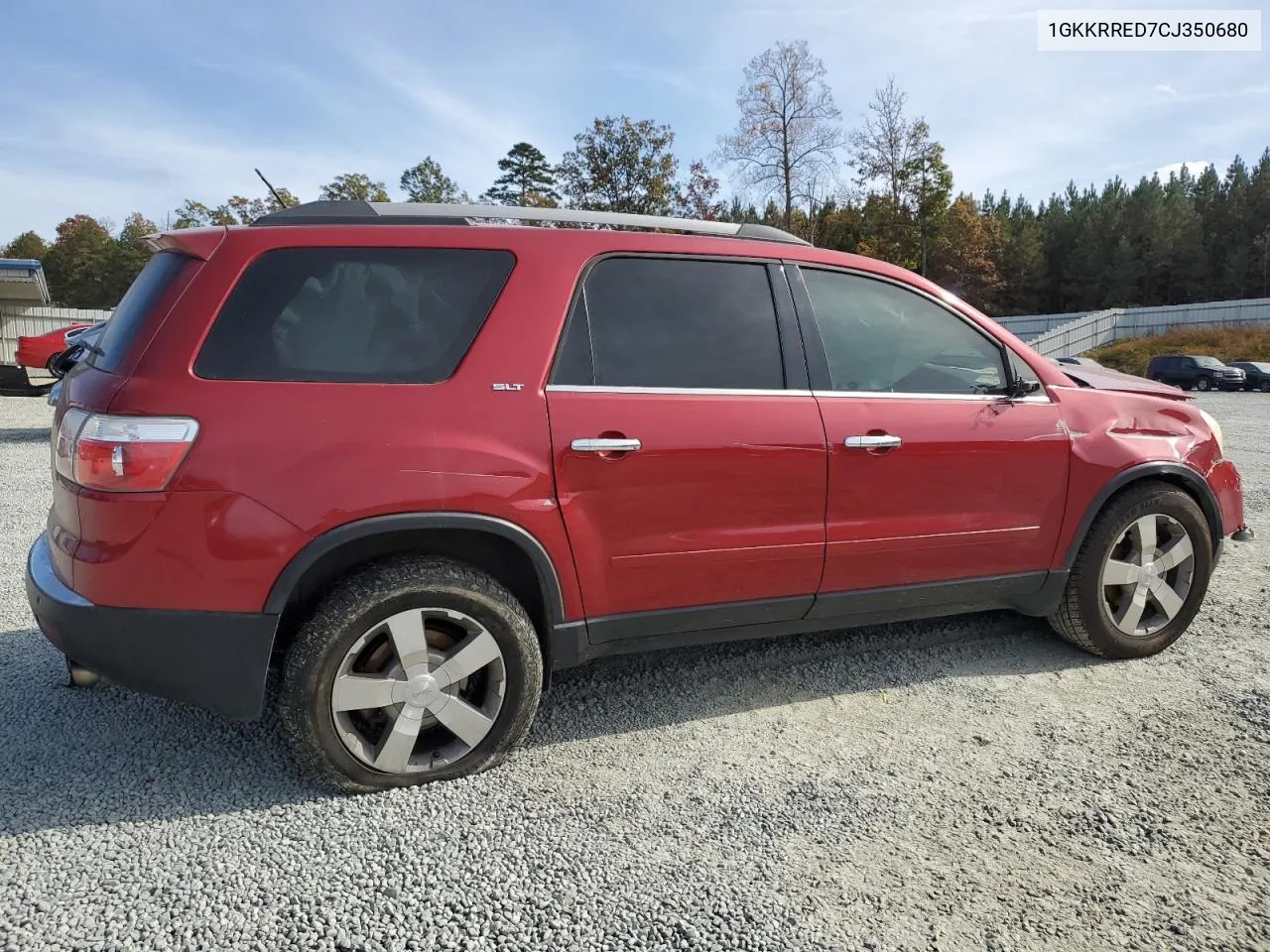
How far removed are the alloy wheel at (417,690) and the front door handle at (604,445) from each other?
653 millimetres

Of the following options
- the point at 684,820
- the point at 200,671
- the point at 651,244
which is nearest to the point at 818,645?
the point at 684,820

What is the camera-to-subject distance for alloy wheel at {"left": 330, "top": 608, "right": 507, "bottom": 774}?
249 centimetres

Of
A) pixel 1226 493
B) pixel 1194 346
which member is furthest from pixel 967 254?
pixel 1226 493

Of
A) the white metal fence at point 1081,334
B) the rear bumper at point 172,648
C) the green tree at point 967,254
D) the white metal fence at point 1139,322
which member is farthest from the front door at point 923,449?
the white metal fence at point 1081,334

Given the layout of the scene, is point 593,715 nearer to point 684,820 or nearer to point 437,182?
point 684,820

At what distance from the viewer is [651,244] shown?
116 inches

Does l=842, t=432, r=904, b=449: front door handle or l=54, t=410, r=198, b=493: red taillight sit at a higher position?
l=54, t=410, r=198, b=493: red taillight

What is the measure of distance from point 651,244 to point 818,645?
6.58 feet

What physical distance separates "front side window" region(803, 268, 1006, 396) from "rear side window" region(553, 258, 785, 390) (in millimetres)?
271

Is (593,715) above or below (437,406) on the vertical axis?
below

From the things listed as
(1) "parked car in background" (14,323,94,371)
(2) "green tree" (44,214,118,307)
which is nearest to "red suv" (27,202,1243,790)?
(1) "parked car in background" (14,323,94,371)

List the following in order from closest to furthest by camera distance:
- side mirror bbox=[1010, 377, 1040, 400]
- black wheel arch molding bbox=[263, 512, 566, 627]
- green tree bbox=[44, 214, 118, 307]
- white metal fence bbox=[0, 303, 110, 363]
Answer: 1. black wheel arch molding bbox=[263, 512, 566, 627]
2. side mirror bbox=[1010, 377, 1040, 400]
3. white metal fence bbox=[0, 303, 110, 363]
4. green tree bbox=[44, 214, 118, 307]

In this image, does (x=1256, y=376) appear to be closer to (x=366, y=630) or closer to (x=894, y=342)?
(x=894, y=342)

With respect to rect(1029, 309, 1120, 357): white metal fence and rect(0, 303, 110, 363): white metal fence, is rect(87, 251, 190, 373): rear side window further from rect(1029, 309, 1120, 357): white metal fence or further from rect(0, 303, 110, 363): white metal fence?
rect(1029, 309, 1120, 357): white metal fence
